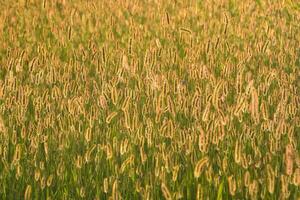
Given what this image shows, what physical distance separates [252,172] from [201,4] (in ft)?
10.4

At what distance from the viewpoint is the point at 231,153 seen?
2174 mm

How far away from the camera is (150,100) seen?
2.59m

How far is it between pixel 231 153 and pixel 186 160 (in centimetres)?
22

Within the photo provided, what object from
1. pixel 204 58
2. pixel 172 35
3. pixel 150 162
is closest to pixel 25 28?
pixel 172 35

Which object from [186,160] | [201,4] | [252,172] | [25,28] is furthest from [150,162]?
[201,4]

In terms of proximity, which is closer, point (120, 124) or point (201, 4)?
point (120, 124)

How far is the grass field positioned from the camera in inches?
76.0

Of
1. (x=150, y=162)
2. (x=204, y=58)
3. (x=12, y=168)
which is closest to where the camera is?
(x=12, y=168)

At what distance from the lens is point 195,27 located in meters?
4.36

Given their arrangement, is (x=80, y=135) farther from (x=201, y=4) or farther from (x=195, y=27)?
(x=201, y=4)

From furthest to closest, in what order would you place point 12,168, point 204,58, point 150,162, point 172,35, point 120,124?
1. point 172,35
2. point 204,58
3. point 120,124
4. point 150,162
5. point 12,168

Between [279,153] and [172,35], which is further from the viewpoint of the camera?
[172,35]

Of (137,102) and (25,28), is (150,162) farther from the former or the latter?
(25,28)

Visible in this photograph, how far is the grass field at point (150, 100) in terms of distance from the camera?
6.34 ft
